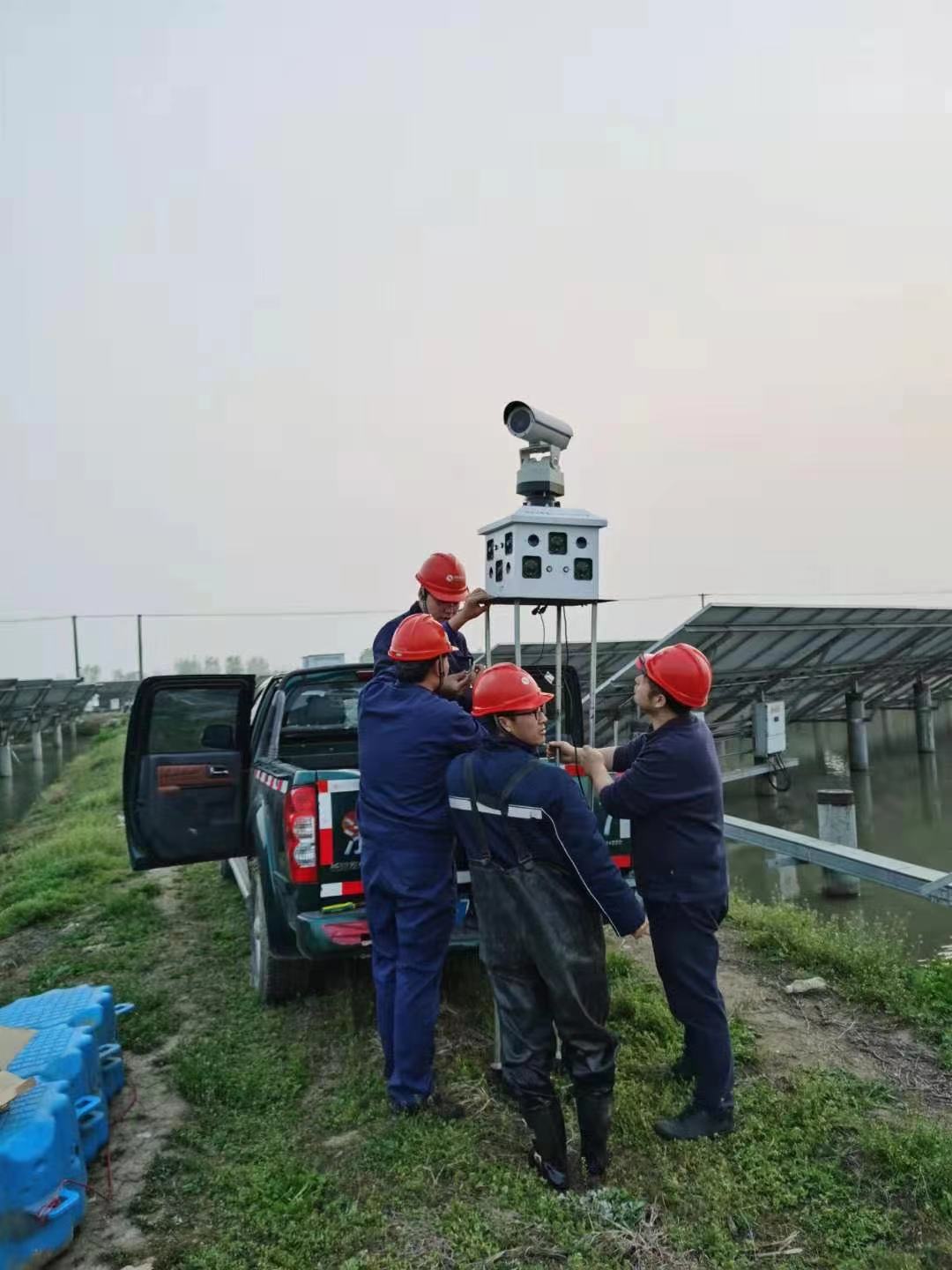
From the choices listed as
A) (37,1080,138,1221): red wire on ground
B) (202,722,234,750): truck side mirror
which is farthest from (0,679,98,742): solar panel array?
(37,1080,138,1221): red wire on ground

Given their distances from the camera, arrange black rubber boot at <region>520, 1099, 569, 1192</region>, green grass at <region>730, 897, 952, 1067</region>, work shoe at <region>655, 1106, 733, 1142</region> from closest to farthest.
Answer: black rubber boot at <region>520, 1099, 569, 1192</region>, work shoe at <region>655, 1106, 733, 1142</region>, green grass at <region>730, 897, 952, 1067</region>

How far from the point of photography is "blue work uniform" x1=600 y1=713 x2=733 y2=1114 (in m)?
3.19

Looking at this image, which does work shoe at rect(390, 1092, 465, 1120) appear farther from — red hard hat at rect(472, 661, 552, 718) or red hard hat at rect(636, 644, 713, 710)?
red hard hat at rect(636, 644, 713, 710)

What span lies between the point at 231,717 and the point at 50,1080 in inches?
108

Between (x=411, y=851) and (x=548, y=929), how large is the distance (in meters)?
0.73

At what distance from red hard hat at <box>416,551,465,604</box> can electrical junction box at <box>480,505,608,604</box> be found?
0.54ft

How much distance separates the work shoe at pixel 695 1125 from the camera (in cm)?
315

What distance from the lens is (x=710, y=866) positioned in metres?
3.22

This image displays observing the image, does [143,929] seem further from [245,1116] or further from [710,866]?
[710,866]

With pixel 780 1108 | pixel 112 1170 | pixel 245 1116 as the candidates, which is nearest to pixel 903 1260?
pixel 780 1108

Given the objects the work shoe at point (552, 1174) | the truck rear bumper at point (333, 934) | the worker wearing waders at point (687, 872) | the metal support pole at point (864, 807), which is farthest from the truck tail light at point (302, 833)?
the metal support pole at point (864, 807)

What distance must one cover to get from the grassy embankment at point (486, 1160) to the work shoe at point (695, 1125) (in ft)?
0.17

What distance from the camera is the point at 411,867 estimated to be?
3379 mm

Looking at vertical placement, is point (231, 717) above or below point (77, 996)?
above
